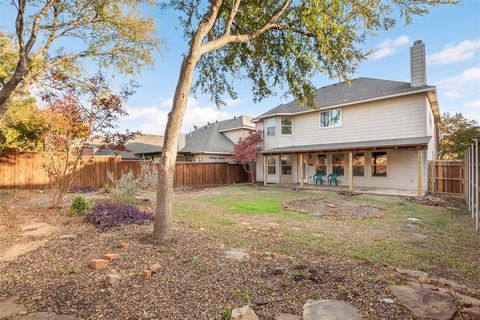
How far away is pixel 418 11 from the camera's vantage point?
19.7ft

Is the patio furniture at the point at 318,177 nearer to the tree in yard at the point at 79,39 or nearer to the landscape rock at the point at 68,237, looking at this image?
the tree in yard at the point at 79,39

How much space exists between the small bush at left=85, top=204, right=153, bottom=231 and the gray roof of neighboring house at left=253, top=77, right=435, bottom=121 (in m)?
10.00

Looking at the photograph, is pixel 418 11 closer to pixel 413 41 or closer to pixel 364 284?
pixel 364 284

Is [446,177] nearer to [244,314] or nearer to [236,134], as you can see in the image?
[244,314]

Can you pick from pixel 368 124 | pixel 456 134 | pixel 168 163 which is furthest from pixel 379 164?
pixel 168 163

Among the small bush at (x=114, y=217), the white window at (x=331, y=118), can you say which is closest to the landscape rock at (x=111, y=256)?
the small bush at (x=114, y=217)

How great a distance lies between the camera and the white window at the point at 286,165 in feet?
63.0

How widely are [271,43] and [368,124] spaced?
10.1 meters

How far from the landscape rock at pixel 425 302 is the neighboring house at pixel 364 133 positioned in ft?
33.9

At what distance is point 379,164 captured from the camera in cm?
1457

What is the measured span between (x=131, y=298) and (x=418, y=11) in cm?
784

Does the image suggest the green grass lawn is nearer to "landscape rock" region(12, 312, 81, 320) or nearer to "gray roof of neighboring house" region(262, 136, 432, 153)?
"landscape rock" region(12, 312, 81, 320)

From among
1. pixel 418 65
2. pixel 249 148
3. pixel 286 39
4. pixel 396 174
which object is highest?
pixel 418 65

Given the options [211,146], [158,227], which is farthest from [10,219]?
[211,146]
